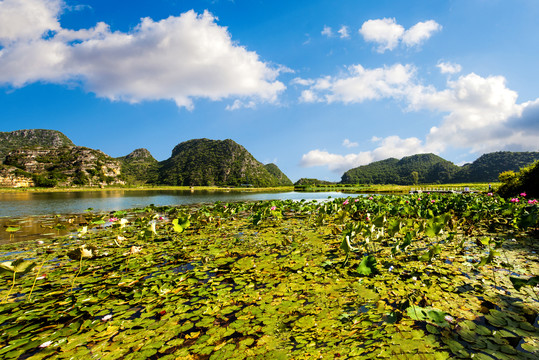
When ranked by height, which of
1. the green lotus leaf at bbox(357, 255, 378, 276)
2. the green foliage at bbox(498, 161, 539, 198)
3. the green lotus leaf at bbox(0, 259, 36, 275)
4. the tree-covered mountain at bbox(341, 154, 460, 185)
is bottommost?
the green lotus leaf at bbox(357, 255, 378, 276)

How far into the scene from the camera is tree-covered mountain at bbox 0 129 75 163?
16685 cm

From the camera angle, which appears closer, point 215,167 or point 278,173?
point 215,167

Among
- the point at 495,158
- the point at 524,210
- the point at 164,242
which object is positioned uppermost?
the point at 495,158

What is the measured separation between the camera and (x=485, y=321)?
8.94ft

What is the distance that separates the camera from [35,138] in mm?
178375

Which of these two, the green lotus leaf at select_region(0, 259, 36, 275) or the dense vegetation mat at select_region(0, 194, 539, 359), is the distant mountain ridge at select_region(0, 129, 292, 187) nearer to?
the dense vegetation mat at select_region(0, 194, 539, 359)

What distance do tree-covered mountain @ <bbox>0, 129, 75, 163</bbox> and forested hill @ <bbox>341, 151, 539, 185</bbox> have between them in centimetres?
22852

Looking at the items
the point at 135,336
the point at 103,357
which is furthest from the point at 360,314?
the point at 103,357

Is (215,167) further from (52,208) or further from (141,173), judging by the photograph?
(52,208)

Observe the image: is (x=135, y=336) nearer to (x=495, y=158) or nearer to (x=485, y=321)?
(x=485, y=321)

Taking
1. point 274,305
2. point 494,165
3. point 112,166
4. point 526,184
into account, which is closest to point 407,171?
point 494,165

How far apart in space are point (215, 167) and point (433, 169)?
13174cm

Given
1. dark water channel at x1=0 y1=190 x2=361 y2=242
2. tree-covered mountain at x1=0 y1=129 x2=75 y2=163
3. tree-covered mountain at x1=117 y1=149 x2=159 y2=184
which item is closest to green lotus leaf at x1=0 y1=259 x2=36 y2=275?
dark water channel at x1=0 y1=190 x2=361 y2=242

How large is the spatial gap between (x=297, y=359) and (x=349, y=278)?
7.67 ft
